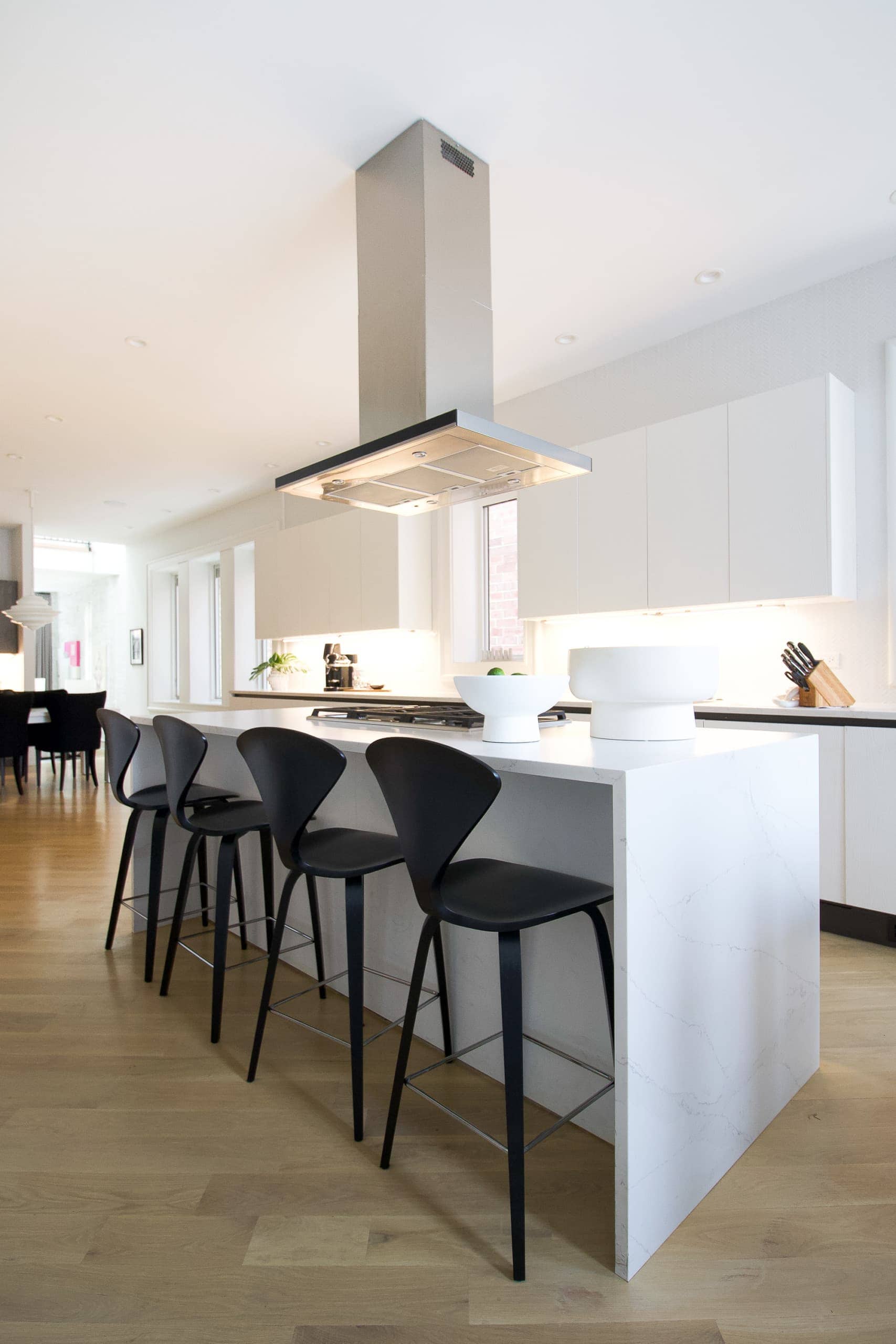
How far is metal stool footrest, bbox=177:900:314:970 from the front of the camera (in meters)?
2.55

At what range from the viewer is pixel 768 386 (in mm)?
3879

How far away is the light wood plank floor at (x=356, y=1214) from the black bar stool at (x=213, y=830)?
0.78ft

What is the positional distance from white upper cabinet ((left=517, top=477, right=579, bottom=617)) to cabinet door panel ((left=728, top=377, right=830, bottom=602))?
97cm

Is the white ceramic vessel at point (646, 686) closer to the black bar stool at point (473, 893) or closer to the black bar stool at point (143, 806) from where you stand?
the black bar stool at point (473, 893)

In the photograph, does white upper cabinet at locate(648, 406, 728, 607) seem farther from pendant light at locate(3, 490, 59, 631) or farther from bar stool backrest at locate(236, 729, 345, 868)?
pendant light at locate(3, 490, 59, 631)

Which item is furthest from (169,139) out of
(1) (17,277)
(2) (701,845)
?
(2) (701,845)

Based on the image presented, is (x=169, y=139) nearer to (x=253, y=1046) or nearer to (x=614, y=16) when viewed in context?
(x=614, y=16)

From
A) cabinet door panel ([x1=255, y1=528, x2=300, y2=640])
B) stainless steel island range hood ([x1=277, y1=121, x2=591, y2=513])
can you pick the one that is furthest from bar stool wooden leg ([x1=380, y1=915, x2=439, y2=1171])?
cabinet door panel ([x1=255, y1=528, x2=300, y2=640])

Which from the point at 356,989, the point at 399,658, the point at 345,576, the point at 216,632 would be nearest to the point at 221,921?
the point at 356,989

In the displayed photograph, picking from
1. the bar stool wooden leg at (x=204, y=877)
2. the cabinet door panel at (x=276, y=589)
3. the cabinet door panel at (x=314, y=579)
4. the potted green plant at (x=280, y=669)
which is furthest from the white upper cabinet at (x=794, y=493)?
the potted green plant at (x=280, y=669)

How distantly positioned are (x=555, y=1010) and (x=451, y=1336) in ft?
2.33

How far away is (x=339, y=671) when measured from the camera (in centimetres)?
646

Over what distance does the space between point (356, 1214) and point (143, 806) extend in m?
1.76

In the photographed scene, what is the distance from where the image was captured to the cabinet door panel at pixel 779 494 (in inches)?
133
